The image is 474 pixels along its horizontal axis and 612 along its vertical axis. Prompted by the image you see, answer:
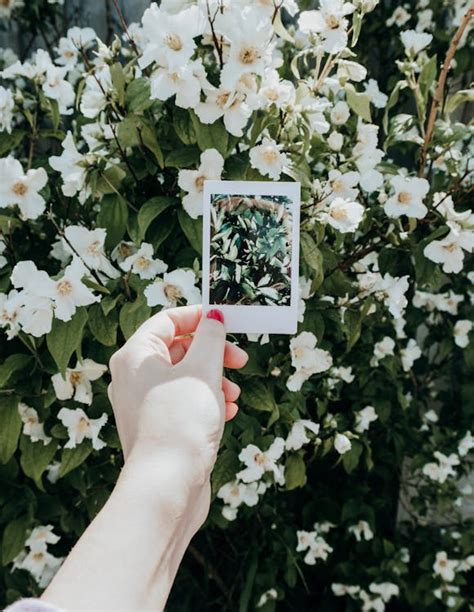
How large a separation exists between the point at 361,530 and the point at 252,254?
127cm

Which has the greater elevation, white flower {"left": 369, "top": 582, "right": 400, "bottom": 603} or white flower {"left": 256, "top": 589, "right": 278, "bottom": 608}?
white flower {"left": 256, "top": 589, "right": 278, "bottom": 608}

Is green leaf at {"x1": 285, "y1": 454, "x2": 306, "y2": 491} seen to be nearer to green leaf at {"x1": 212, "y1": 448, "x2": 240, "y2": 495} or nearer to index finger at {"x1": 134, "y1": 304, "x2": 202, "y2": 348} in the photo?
green leaf at {"x1": 212, "y1": 448, "x2": 240, "y2": 495}

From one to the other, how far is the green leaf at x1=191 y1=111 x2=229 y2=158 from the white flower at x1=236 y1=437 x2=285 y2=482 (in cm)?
66

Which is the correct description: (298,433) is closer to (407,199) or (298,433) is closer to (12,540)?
(407,199)

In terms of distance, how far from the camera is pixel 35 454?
1.46 metres

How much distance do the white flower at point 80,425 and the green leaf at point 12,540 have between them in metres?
0.30

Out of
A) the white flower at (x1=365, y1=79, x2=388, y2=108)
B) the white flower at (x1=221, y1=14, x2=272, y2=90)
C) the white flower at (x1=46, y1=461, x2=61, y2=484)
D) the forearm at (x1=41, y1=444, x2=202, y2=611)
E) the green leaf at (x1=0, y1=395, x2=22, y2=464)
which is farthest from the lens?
the white flower at (x1=365, y1=79, x2=388, y2=108)

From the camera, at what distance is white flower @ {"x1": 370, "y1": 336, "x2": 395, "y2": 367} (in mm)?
1770

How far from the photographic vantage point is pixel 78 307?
1264 mm

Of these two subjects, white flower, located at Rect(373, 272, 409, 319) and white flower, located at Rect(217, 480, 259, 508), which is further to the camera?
white flower, located at Rect(217, 480, 259, 508)

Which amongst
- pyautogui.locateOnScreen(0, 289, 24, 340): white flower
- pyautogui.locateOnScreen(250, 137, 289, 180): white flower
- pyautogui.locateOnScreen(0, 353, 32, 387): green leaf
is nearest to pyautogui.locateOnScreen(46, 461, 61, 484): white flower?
pyautogui.locateOnScreen(0, 353, 32, 387): green leaf

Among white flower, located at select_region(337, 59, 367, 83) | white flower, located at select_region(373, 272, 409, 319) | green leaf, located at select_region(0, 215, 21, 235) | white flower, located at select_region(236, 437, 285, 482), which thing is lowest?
white flower, located at select_region(236, 437, 285, 482)

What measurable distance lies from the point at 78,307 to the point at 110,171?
279mm

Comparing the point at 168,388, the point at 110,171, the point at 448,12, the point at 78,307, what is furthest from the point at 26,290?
the point at 448,12
